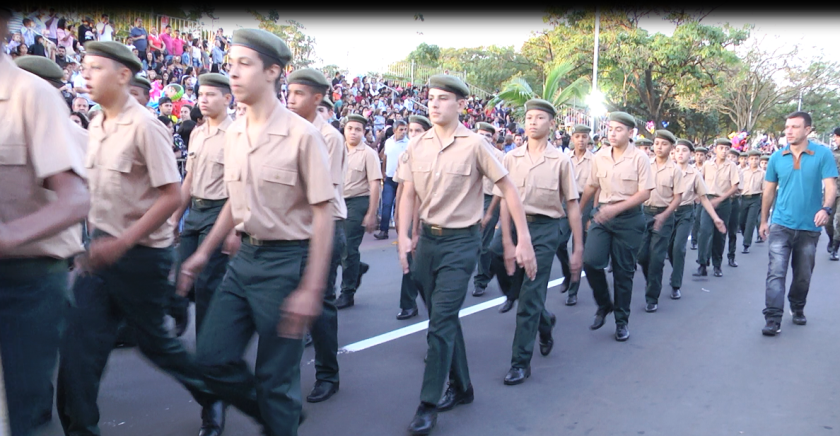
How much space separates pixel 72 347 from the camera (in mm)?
3281

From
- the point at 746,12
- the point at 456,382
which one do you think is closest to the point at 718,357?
the point at 456,382

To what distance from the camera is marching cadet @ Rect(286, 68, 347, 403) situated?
14.8 feet

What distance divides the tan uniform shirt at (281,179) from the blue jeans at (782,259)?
16.7 ft

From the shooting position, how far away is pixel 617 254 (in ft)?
20.9

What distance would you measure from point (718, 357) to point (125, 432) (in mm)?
4449

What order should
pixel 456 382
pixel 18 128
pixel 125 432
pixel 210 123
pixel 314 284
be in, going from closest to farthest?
pixel 18 128, pixel 314 284, pixel 125 432, pixel 456 382, pixel 210 123

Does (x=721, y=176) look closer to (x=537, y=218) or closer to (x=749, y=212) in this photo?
(x=749, y=212)

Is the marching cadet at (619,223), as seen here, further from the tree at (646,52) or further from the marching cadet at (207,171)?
the tree at (646,52)

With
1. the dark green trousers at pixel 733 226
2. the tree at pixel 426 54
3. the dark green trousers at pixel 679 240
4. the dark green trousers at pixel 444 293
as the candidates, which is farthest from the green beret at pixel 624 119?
the tree at pixel 426 54

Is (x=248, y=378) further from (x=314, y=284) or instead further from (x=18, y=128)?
(x=18, y=128)

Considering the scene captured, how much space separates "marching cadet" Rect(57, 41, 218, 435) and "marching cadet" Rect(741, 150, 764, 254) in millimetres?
11335

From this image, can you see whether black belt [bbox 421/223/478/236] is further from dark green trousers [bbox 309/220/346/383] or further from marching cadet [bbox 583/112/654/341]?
marching cadet [bbox 583/112/654/341]

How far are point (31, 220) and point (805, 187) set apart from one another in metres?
6.40

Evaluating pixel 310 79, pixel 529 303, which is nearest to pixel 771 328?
pixel 529 303
